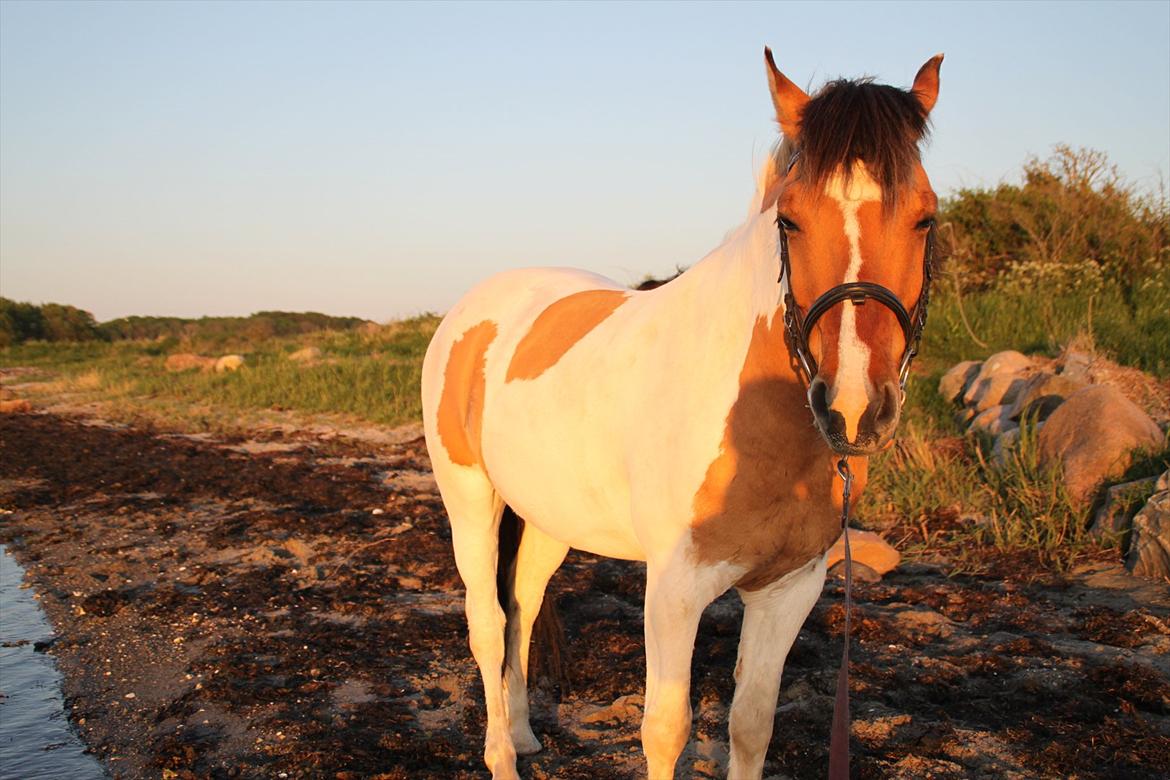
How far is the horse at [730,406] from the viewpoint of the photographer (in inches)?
74.4

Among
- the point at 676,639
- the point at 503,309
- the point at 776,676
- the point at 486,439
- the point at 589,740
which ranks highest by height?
the point at 503,309

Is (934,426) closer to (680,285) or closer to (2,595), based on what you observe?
(680,285)

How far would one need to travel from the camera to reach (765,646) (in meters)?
2.58

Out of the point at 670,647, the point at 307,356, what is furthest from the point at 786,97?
the point at 307,356

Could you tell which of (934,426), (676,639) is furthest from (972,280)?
(676,639)

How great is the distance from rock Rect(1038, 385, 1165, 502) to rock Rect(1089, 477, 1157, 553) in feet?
0.85

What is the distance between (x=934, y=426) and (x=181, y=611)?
6.35 m

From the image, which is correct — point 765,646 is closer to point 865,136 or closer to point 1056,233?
point 865,136

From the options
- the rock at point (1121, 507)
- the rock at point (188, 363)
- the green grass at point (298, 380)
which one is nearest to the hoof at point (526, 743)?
the rock at point (1121, 507)

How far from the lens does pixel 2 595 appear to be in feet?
18.3

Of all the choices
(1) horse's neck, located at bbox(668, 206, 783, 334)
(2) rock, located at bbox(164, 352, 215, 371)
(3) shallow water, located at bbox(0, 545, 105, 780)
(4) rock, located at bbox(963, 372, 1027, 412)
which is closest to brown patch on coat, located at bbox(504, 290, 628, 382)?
(1) horse's neck, located at bbox(668, 206, 783, 334)

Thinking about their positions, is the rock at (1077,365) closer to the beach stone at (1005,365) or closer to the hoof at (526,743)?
the beach stone at (1005,365)

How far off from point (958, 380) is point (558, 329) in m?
6.62

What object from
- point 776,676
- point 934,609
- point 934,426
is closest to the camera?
point 776,676
